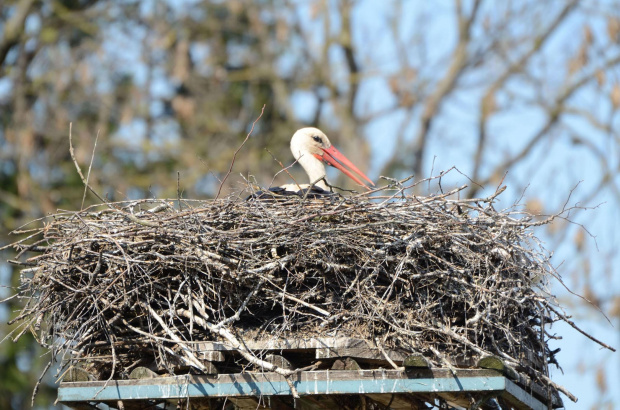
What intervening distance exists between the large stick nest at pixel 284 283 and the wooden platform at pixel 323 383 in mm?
119

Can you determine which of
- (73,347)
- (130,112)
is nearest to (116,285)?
(73,347)

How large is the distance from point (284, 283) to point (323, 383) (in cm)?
70

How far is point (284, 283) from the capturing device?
601 cm

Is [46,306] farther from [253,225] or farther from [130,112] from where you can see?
[130,112]

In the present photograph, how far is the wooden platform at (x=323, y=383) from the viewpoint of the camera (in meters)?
5.49

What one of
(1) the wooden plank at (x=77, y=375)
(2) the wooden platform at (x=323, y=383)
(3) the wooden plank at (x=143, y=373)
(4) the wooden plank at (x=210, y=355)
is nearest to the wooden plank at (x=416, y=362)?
(2) the wooden platform at (x=323, y=383)

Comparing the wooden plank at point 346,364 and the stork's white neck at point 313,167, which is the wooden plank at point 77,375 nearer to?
the wooden plank at point 346,364

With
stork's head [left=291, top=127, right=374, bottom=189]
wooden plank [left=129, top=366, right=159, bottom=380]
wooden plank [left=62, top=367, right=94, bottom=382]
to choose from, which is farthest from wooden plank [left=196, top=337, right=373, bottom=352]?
stork's head [left=291, top=127, right=374, bottom=189]

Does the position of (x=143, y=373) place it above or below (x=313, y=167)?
below

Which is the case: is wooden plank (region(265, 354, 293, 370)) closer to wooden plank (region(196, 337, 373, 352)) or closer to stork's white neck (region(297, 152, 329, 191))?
wooden plank (region(196, 337, 373, 352))

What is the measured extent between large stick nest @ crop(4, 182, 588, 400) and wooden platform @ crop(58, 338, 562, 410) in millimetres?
119

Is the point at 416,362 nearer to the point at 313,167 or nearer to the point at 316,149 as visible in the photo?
the point at 313,167

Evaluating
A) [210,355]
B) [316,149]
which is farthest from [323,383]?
[316,149]

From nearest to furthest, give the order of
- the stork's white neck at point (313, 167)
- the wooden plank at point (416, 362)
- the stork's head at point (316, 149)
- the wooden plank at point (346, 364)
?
the wooden plank at point (416, 362)
the wooden plank at point (346, 364)
the stork's white neck at point (313, 167)
the stork's head at point (316, 149)
